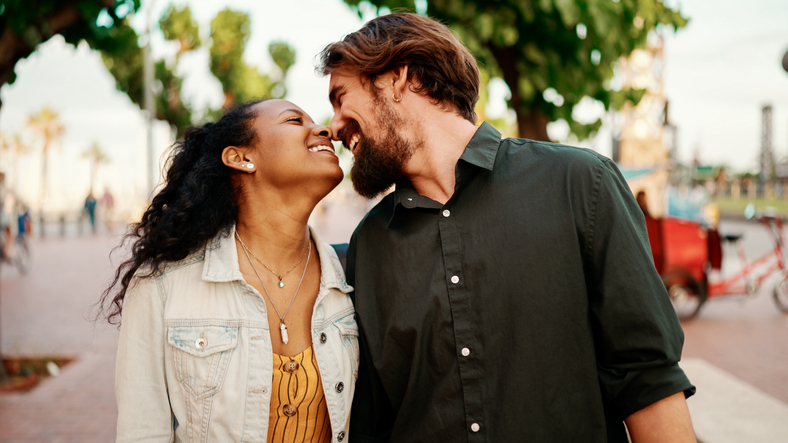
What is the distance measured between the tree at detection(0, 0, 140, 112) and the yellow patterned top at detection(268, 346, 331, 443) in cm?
370

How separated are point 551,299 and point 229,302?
1.17 meters

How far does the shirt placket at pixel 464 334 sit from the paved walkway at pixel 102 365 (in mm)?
1611

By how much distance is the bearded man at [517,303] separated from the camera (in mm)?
1653

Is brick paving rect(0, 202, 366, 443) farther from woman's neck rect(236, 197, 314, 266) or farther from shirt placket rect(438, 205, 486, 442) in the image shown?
shirt placket rect(438, 205, 486, 442)

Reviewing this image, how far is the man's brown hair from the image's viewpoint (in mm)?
2123

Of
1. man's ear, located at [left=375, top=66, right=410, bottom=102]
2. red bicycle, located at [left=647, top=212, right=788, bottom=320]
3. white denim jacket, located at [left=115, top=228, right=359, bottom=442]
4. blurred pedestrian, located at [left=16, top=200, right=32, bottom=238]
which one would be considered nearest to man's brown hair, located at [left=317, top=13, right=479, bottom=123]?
man's ear, located at [left=375, top=66, right=410, bottom=102]

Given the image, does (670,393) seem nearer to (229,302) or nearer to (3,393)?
(229,302)

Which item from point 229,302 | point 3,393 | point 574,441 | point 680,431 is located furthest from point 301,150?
point 3,393

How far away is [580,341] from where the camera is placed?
5.70 feet

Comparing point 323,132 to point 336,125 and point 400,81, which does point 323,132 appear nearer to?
point 336,125

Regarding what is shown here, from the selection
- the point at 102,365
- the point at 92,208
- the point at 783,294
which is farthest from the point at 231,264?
the point at 92,208

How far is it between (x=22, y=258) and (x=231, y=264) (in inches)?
557

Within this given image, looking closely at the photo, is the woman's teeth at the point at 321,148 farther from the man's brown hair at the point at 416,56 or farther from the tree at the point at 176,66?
the tree at the point at 176,66

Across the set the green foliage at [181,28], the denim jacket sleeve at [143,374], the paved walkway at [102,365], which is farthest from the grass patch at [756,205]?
the denim jacket sleeve at [143,374]
